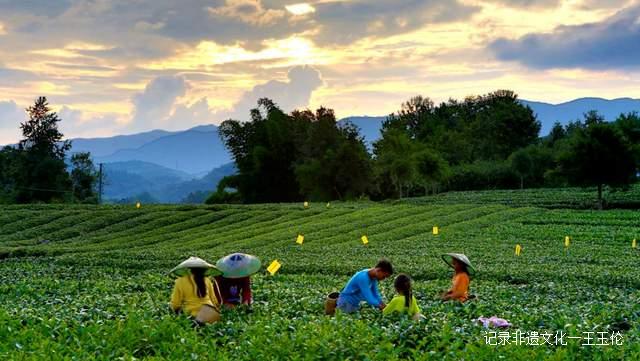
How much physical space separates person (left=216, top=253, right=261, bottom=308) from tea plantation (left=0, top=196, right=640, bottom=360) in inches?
19.8

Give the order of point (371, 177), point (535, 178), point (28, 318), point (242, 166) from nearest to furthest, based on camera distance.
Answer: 1. point (28, 318)
2. point (371, 177)
3. point (535, 178)
4. point (242, 166)

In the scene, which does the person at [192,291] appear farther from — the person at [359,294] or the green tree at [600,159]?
the green tree at [600,159]

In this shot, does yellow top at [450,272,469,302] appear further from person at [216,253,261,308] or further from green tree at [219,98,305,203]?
green tree at [219,98,305,203]

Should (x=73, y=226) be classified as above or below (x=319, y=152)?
below

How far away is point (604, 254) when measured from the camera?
30.3m

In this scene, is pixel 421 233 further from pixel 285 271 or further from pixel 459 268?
pixel 459 268

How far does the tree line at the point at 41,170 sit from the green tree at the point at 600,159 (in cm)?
5257

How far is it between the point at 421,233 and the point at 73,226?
25.9 m

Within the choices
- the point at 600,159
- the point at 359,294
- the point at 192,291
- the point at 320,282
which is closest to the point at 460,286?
the point at 359,294

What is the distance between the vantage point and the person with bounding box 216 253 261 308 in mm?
13062

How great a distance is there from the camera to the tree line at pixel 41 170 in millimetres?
83250

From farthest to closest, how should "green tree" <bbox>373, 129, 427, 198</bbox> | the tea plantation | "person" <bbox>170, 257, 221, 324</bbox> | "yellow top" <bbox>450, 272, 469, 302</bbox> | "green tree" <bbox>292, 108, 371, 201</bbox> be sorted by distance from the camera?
"green tree" <bbox>292, 108, 371, 201</bbox> < "green tree" <bbox>373, 129, 427, 198</bbox> < "yellow top" <bbox>450, 272, 469, 302</bbox> < "person" <bbox>170, 257, 221, 324</bbox> < the tea plantation

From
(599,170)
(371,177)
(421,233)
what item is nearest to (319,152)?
(371,177)

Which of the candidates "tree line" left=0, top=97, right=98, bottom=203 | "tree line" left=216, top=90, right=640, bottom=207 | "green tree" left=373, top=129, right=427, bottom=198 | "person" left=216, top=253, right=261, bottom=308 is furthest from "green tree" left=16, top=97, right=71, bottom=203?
"person" left=216, top=253, right=261, bottom=308
